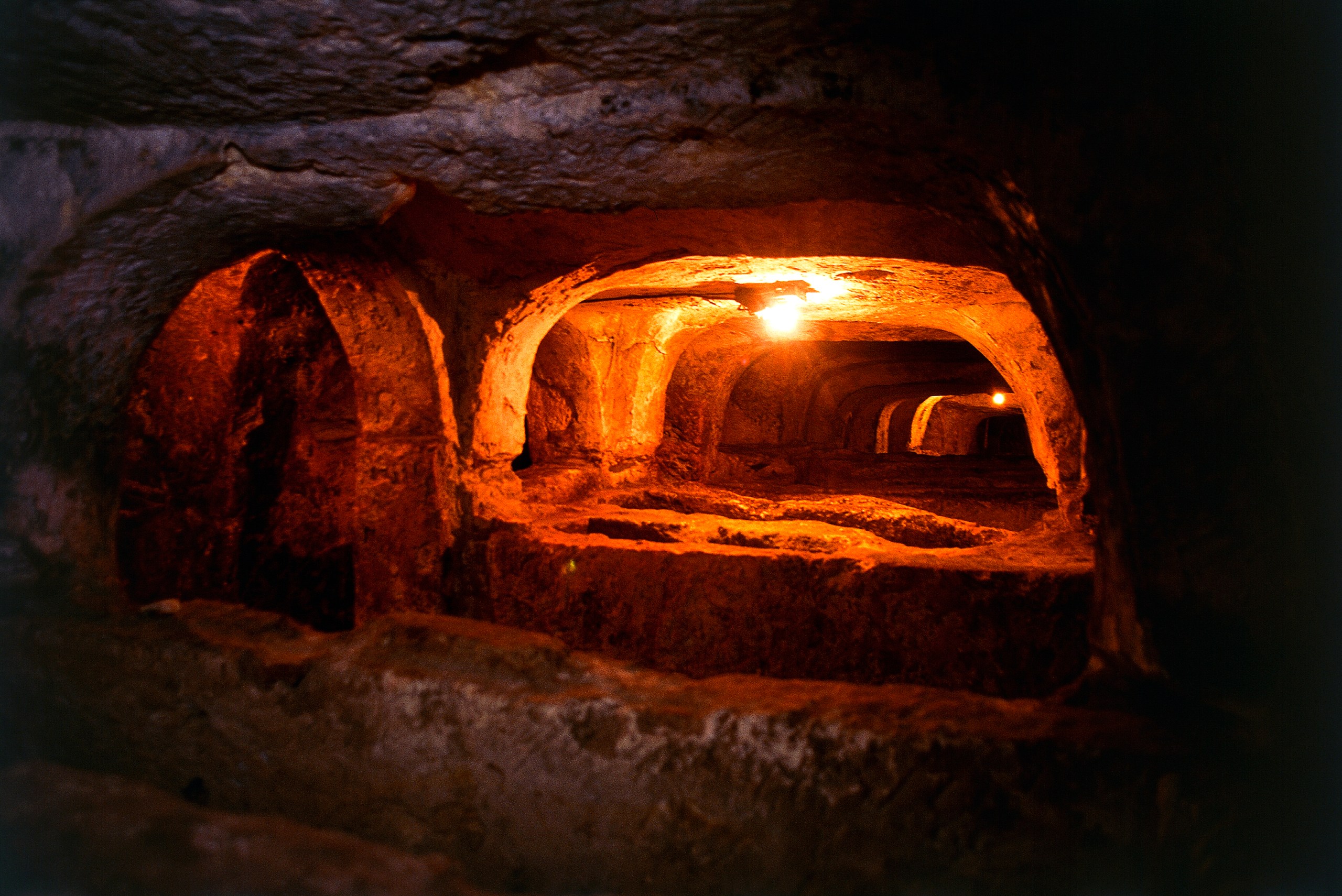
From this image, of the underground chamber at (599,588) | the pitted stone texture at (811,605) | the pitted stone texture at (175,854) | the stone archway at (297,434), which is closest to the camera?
the pitted stone texture at (175,854)

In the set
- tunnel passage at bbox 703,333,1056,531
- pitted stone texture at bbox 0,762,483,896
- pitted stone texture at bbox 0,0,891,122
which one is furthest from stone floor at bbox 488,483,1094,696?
tunnel passage at bbox 703,333,1056,531

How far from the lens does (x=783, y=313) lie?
227 inches

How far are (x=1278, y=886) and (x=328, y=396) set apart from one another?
5342 millimetres

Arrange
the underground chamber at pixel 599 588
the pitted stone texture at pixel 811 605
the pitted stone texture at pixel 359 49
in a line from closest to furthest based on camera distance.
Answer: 1. the underground chamber at pixel 599 588
2. the pitted stone texture at pixel 359 49
3. the pitted stone texture at pixel 811 605

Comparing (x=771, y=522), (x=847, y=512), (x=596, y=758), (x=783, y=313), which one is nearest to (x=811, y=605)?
(x=771, y=522)

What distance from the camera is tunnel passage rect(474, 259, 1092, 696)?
10.7 feet

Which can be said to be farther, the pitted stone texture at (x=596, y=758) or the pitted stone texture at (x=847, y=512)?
the pitted stone texture at (x=847, y=512)

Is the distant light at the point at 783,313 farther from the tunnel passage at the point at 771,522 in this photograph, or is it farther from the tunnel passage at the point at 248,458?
the tunnel passage at the point at 248,458

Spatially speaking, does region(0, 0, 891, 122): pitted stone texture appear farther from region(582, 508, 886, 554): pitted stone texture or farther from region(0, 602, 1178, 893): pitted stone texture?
region(582, 508, 886, 554): pitted stone texture

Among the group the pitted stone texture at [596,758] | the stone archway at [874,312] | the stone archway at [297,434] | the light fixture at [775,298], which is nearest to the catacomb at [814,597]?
the pitted stone texture at [596,758]

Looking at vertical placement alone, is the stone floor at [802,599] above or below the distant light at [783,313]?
below

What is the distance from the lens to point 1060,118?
153 cm

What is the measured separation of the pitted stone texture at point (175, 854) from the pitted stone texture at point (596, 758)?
0.16 metres

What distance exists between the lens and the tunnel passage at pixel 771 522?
10.7 feet
